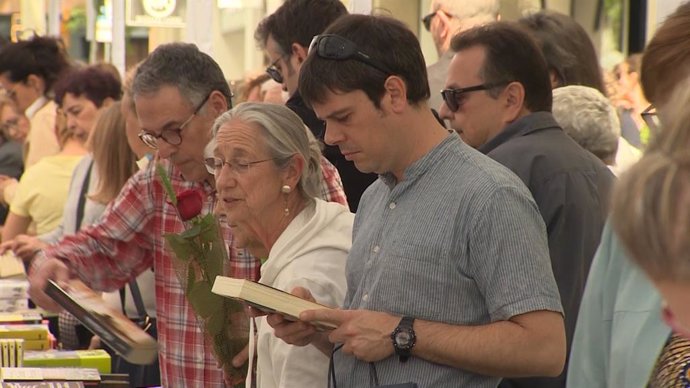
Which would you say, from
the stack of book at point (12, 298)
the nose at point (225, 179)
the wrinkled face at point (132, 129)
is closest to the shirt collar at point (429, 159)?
the nose at point (225, 179)

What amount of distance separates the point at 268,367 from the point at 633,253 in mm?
1782

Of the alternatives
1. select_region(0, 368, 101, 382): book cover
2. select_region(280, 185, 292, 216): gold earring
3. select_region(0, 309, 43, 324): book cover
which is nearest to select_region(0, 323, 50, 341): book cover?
select_region(0, 309, 43, 324): book cover

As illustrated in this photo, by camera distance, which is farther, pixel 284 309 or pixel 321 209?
pixel 321 209

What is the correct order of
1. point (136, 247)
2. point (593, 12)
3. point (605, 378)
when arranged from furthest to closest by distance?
point (593, 12)
point (136, 247)
point (605, 378)

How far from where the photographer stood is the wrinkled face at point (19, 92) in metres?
9.80

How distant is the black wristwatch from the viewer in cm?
252

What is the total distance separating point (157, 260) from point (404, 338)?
59.1 inches

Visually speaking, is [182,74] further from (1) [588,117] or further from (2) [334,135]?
(1) [588,117]

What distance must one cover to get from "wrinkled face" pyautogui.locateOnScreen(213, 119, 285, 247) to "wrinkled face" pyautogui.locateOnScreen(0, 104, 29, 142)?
6586 millimetres

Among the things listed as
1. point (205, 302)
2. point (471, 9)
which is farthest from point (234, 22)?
point (205, 302)

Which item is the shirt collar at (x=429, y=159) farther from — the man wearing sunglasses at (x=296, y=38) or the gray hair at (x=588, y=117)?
the gray hair at (x=588, y=117)

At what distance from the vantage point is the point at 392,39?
2.70 metres

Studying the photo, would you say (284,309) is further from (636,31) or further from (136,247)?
(636,31)

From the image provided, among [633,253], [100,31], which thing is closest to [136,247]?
[633,253]
